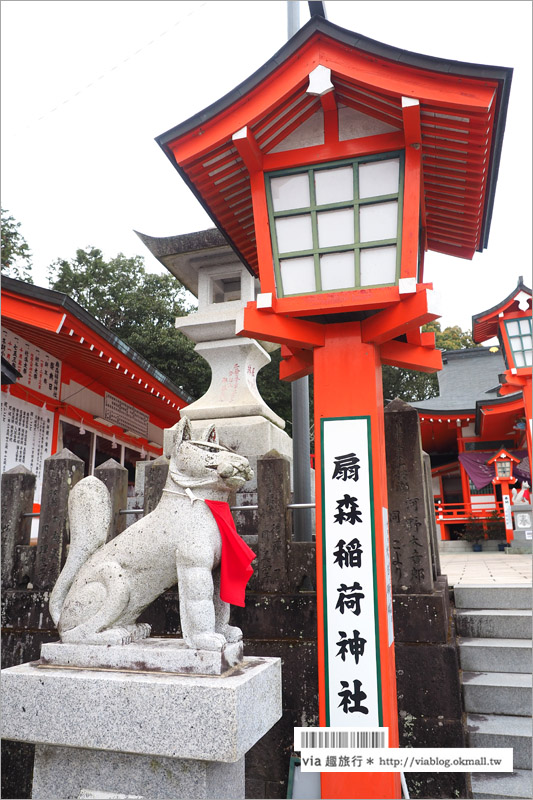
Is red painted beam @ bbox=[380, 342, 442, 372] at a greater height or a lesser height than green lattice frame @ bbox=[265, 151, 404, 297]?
lesser

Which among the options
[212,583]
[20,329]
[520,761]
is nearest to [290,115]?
[212,583]

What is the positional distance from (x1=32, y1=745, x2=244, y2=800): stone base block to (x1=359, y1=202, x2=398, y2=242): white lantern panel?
303 cm

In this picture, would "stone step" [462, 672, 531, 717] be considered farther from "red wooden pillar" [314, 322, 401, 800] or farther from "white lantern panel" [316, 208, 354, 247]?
"white lantern panel" [316, 208, 354, 247]

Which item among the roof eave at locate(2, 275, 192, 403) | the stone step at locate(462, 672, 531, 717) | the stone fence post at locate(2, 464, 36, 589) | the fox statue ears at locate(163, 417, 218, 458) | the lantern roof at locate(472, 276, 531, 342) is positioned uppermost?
the lantern roof at locate(472, 276, 531, 342)

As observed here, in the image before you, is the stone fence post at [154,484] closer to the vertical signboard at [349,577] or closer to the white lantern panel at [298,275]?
the vertical signboard at [349,577]

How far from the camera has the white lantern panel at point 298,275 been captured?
3.51 m

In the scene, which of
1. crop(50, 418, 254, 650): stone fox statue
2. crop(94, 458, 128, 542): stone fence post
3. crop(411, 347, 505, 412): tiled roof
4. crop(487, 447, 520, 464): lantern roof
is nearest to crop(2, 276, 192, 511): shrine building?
crop(94, 458, 128, 542): stone fence post

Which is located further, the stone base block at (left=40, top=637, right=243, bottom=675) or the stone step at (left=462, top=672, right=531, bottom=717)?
the stone step at (left=462, top=672, right=531, bottom=717)

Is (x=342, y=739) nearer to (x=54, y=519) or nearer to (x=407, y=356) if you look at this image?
(x=407, y=356)

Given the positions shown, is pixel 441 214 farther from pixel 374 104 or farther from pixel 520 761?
pixel 520 761

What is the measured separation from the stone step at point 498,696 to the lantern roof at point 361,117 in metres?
3.46

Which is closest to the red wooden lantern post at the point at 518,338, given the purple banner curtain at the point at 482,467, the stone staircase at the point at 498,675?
the stone staircase at the point at 498,675

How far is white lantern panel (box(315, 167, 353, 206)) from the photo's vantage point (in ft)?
11.4

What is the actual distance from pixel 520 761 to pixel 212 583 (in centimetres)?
268
